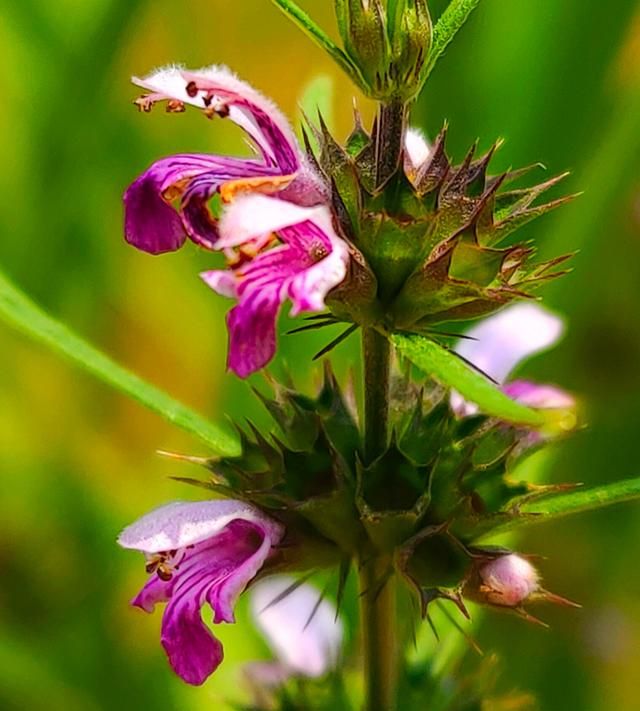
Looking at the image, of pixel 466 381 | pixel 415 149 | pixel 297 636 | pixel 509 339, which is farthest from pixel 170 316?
pixel 466 381

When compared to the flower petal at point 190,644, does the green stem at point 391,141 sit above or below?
above

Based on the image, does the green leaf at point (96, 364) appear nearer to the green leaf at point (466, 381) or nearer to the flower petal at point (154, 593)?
the flower petal at point (154, 593)

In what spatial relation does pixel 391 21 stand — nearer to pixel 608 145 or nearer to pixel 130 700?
pixel 608 145

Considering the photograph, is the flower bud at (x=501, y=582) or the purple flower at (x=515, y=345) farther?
the purple flower at (x=515, y=345)

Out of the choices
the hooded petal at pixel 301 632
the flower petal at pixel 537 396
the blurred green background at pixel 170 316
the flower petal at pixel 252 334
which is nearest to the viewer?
the flower petal at pixel 252 334

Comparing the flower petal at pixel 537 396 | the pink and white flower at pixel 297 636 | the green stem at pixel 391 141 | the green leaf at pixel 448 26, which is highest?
the green leaf at pixel 448 26

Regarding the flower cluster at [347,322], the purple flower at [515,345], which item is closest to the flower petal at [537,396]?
the purple flower at [515,345]
